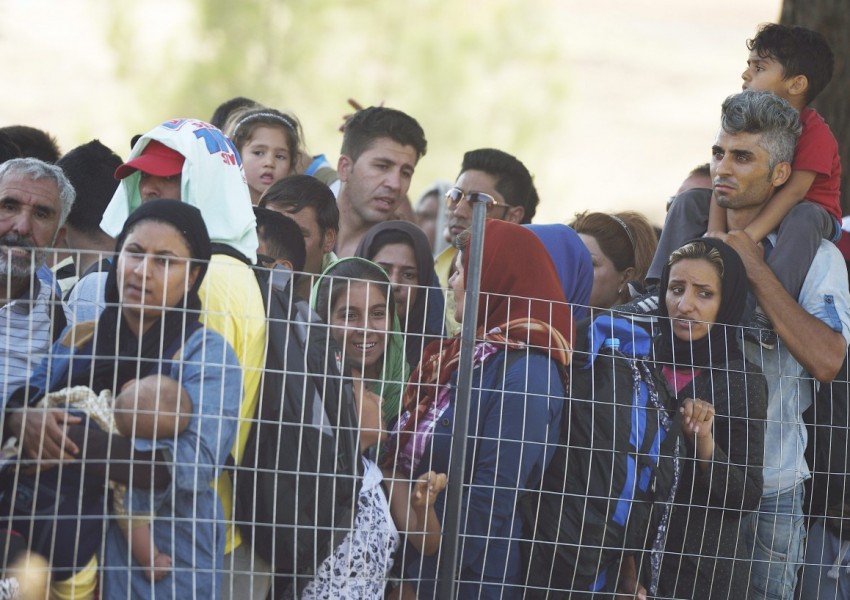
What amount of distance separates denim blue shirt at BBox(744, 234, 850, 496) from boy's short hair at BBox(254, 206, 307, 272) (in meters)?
1.87

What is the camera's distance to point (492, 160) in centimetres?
688

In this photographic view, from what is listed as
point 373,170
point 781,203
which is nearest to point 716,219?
point 781,203

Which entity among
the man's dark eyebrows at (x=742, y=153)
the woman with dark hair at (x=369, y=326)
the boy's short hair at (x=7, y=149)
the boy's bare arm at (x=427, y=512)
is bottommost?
the boy's bare arm at (x=427, y=512)

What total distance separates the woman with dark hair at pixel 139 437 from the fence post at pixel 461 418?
72 cm

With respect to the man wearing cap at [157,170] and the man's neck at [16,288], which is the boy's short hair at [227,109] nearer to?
the man wearing cap at [157,170]

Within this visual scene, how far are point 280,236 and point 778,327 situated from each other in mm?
2039

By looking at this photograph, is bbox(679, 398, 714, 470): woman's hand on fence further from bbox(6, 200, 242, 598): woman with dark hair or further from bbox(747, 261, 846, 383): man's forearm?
bbox(6, 200, 242, 598): woman with dark hair

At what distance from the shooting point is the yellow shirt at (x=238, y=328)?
155 inches

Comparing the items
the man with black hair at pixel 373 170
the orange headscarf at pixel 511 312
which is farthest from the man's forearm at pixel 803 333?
the man with black hair at pixel 373 170

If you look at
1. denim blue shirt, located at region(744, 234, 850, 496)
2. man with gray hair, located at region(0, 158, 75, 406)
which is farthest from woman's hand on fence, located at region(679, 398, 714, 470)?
man with gray hair, located at region(0, 158, 75, 406)

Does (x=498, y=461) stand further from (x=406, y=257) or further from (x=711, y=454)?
(x=406, y=257)

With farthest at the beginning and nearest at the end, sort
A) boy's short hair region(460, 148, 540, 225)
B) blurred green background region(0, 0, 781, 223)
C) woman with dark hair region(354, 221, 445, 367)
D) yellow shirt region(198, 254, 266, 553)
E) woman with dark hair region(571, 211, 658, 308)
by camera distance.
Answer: blurred green background region(0, 0, 781, 223)
boy's short hair region(460, 148, 540, 225)
woman with dark hair region(571, 211, 658, 308)
woman with dark hair region(354, 221, 445, 367)
yellow shirt region(198, 254, 266, 553)

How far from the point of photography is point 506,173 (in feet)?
22.5

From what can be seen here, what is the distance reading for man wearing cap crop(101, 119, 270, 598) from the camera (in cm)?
395
